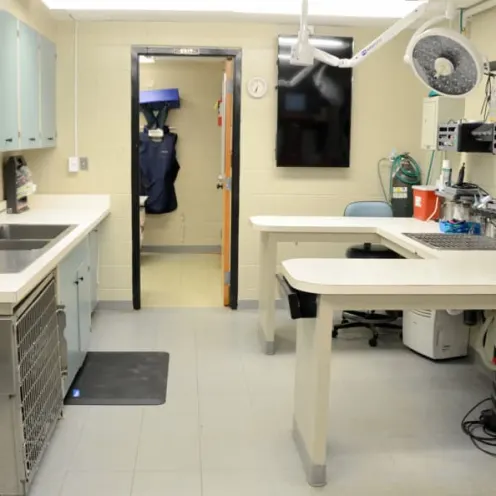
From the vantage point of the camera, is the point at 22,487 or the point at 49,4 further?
the point at 49,4

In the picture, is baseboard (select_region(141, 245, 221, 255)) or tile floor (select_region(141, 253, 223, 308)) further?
baseboard (select_region(141, 245, 221, 255))

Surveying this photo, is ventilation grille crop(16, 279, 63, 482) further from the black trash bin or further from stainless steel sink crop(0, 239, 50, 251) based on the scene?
the black trash bin

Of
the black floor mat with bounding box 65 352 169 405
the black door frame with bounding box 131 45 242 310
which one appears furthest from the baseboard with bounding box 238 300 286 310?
the black floor mat with bounding box 65 352 169 405

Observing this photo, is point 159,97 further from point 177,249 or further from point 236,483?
point 236,483

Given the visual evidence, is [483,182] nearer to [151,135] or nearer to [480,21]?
[480,21]

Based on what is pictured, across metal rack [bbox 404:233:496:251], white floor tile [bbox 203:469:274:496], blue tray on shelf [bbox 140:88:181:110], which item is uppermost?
blue tray on shelf [bbox 140:88:181:110]

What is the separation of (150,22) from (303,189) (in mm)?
1798

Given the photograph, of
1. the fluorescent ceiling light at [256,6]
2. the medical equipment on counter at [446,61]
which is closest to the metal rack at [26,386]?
the medical equipment on counter at [446,61]

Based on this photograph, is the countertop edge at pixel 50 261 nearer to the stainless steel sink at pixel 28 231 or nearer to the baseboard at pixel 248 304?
the stainless steel sink at pixel 28 231

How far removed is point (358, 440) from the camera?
132 inches

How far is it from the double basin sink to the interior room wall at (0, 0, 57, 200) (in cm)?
60

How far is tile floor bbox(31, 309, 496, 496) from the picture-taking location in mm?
2910

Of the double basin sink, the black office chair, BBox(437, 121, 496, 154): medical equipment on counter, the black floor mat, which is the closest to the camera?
the double basin sink

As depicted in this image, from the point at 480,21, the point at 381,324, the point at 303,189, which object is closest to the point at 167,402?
the point at 381,324
